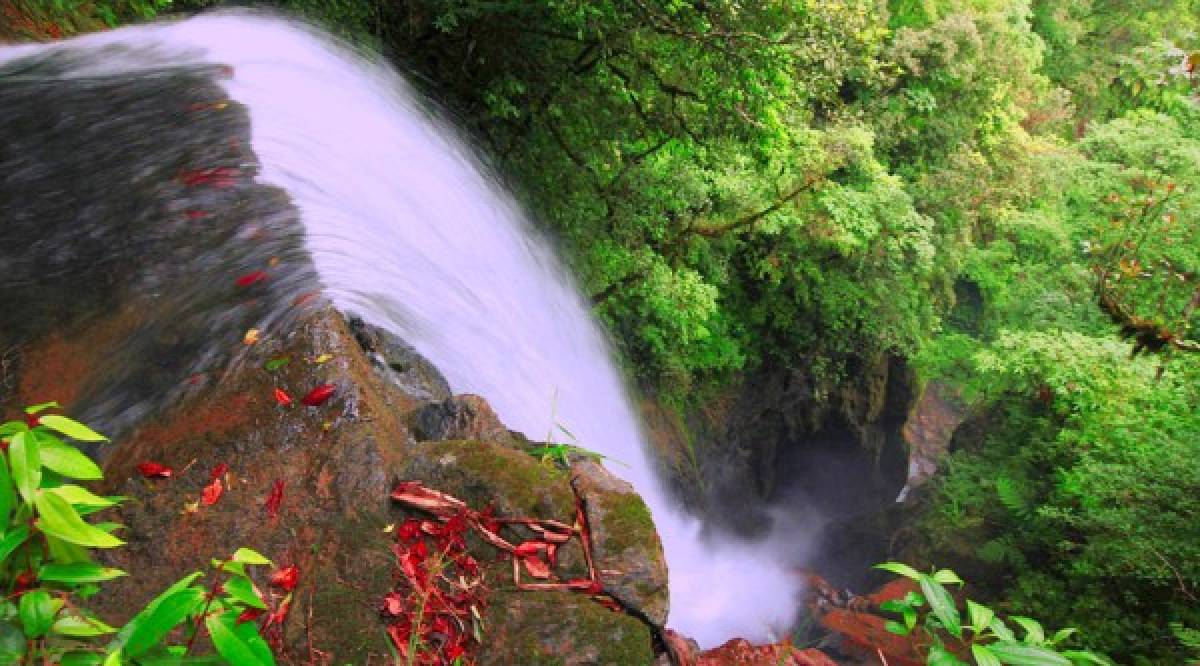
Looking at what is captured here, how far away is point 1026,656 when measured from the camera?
154cm

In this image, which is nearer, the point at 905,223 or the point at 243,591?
the point at 243,591

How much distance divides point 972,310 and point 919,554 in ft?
33.9

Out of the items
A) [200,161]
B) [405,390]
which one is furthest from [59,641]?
[200,161]

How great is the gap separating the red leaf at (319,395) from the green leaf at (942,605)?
1721 mm

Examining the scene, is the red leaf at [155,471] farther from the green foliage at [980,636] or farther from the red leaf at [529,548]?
the green foliage at [980,636]

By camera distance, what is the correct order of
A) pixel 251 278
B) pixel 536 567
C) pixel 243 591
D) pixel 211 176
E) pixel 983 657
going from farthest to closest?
1. pixel 211 176
2. pixel 251 278
3. pixel 536 567
4. pixel 983 657
5. pixel 243 591

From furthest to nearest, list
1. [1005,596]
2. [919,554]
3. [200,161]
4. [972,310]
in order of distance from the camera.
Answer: [972,310] < [919,554] < [1005,596] < [200,161]

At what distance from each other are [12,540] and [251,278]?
1729mm

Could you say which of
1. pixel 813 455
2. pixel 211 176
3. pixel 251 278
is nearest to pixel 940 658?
pixel 251 278

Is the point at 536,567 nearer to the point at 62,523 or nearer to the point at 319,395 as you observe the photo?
the point at 319,395

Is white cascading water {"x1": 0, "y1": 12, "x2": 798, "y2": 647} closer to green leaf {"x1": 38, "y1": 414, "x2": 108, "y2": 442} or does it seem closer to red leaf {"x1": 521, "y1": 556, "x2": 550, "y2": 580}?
red leaf {"x1": 521, "y1": 556, "x2": 550, "y2": 580}

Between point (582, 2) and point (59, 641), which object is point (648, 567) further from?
point (582, 2)

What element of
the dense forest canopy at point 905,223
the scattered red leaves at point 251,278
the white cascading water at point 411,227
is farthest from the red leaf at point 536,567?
the dense forest canopy at point 905,223

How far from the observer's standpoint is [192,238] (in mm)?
2998
